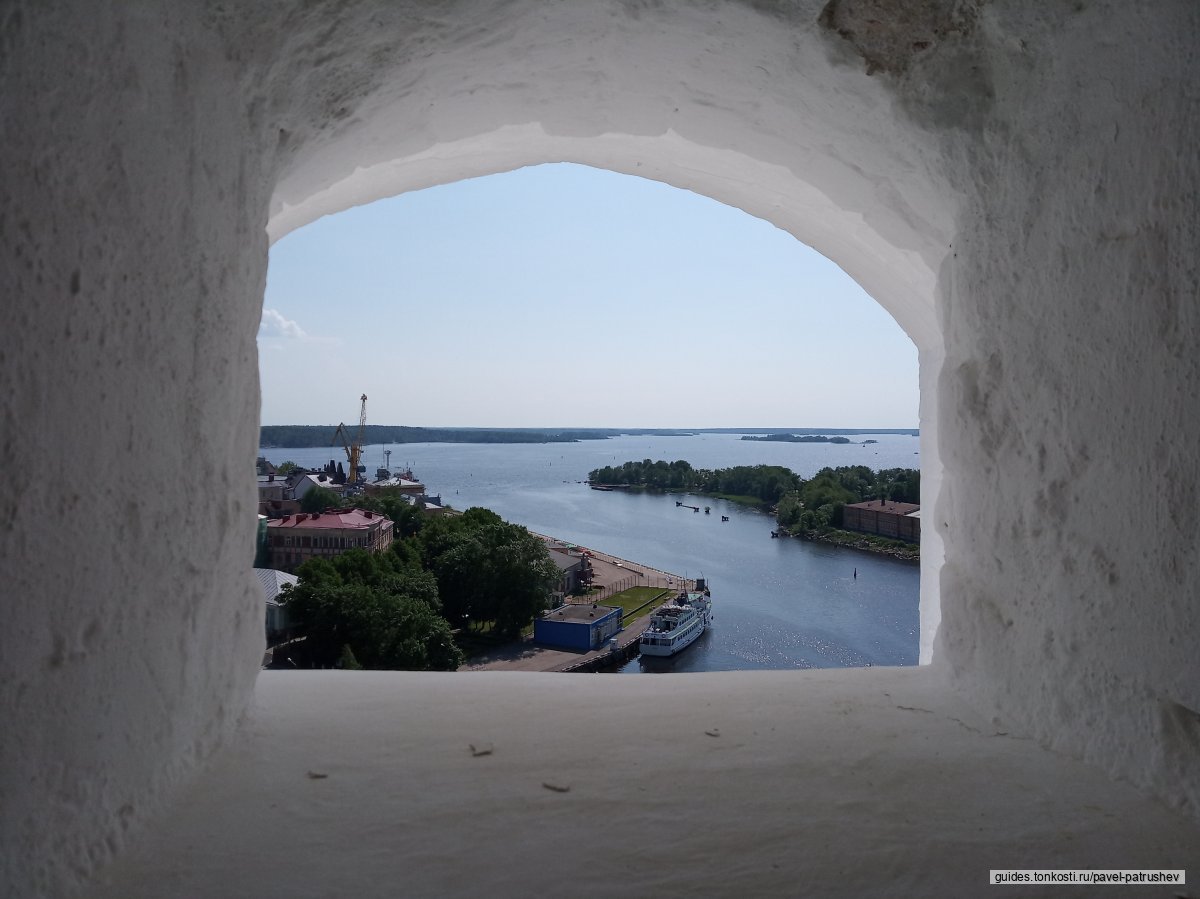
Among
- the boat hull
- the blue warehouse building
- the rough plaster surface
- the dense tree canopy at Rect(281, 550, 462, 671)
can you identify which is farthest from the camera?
the boat hull

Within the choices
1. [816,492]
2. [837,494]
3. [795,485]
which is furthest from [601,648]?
[795,485]

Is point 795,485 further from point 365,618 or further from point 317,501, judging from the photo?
point 365,618

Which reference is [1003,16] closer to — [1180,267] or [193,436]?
[1180,267]

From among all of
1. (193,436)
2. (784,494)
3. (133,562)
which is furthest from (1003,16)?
(784,494)

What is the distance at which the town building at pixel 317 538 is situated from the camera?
46.3 feet

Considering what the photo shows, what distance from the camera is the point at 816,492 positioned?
26.0 m

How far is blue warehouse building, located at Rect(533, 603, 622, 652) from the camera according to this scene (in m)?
14.5

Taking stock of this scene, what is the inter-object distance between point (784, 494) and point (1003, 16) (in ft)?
94.6

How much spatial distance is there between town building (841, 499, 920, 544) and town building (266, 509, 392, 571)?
570 inches

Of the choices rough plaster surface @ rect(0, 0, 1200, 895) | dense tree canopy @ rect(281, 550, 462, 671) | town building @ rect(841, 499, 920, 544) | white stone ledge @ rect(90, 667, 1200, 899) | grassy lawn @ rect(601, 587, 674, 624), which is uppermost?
rough plaster surface @ rect(0, 0, 1200, 895)

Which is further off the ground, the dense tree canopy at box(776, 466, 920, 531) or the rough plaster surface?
the rough plaster surface

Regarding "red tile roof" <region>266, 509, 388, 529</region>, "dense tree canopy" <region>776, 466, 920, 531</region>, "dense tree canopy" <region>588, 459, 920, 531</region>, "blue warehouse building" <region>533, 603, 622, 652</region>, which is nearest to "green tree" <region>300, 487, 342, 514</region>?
"red tile roof" <region>266, 509, 388, 529</region>

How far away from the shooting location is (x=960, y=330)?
2.31m

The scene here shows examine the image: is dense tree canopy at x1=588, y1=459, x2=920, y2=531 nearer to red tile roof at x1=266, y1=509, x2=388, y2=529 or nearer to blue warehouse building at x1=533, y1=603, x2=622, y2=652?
blue warehouse building at x1=533, y1=603, x2=622, y2=652
